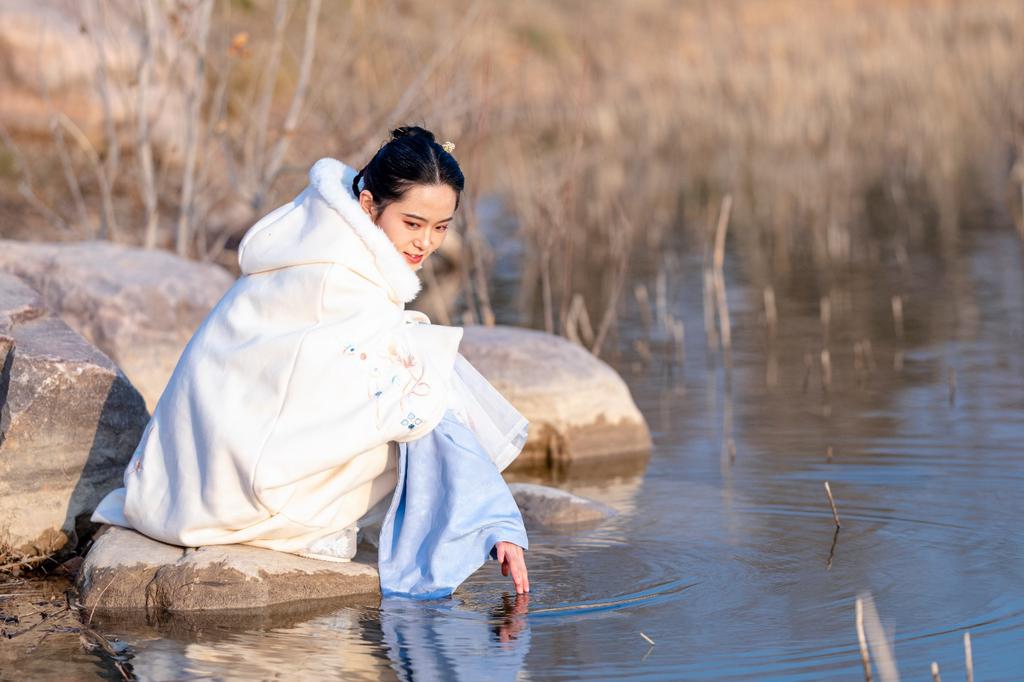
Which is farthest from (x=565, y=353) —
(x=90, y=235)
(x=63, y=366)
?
(x=90, y=235)

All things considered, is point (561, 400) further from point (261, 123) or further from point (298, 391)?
point (261, 123)

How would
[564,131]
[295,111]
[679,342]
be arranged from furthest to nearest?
[564,131], [679,342], [295,111]

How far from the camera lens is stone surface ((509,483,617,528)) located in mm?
5719

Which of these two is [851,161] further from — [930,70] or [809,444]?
[809,444]

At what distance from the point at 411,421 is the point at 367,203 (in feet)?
2.16

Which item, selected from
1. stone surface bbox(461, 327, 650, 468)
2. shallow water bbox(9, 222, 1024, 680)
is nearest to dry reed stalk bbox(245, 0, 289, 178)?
stone surface bbox(461, 327, 650, 468)

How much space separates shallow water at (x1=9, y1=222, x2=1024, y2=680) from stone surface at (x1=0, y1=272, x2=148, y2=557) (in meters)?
0.85

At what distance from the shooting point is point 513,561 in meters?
4.52

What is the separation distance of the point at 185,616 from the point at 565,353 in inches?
115

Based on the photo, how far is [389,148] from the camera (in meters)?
4.54

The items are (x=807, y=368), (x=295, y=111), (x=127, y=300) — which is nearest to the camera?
(x=127, y=300)

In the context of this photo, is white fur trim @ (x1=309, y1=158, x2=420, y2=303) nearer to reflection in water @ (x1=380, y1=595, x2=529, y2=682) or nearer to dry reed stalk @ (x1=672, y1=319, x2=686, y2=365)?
reflection in water @ (x1=380, y1=595, x2=529, y2=682)

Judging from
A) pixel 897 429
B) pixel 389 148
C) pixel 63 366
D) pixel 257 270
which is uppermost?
pixel 389 148

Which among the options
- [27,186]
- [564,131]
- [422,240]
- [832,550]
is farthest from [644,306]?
[422,240]
